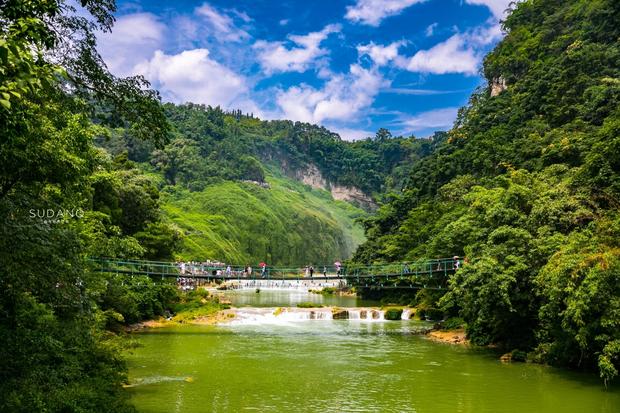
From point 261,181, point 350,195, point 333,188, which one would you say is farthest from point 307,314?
point 333,188

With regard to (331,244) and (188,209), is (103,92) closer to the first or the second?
(188,209)

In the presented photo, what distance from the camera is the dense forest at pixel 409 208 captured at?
22.4 feet

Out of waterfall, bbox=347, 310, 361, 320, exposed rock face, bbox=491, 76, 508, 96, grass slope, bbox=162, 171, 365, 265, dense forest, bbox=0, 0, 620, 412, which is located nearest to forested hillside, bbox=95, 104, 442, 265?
grass slope, bbox=162, 171, 365, 265

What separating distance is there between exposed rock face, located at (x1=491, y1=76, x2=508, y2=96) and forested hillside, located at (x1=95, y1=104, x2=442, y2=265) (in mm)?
37409

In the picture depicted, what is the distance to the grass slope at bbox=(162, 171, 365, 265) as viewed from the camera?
76.4 m

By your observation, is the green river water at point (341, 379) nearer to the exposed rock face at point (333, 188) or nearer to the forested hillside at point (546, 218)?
the forested hillside at point (546, 218)

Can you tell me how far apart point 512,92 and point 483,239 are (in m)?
36.0

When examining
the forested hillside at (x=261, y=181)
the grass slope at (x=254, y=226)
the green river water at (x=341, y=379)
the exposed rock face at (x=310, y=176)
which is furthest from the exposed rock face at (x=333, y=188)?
the green river water at (x=341, y=379)

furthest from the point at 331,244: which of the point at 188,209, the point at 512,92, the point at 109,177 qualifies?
the point at 109,177

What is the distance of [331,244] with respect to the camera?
112625 mm

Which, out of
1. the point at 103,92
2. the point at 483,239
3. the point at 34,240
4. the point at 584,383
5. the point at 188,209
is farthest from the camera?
the point at 188,209

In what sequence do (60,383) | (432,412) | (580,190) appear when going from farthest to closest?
(580,190) → (432,412) → (60,383)

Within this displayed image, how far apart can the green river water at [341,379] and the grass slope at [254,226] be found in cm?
4286

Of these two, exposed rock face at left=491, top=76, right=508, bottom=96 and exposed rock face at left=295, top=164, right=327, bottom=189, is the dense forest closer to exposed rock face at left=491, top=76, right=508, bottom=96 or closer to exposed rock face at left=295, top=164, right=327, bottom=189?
exposed rock face at left=491, top=76, right=508, bottom=96
